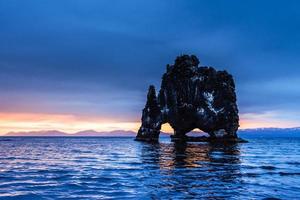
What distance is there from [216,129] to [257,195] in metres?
115

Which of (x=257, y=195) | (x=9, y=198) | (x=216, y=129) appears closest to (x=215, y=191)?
(x=257, y=195)

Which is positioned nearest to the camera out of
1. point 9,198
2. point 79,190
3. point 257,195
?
point 9,198

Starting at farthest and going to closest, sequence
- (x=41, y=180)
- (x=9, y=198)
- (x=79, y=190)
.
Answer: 1. (x=41, y=180)
2. (x=79, y=190)
3. (x=9, y=198)

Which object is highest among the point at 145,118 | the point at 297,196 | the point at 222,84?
the point at 222,84

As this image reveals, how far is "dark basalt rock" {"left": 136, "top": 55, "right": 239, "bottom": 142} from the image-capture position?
436 ft

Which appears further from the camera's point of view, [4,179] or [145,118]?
[145,118]

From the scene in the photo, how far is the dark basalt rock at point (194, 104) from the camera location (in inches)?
5236

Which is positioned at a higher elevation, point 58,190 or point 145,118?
point 145,118

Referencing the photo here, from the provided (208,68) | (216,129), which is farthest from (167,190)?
(208,68)

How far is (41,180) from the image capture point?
1029 inches

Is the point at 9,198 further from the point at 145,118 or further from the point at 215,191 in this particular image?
the point at 145,118

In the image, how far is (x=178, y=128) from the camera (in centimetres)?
14025

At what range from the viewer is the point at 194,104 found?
449 ft

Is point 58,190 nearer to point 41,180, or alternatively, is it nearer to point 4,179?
point 41,180
